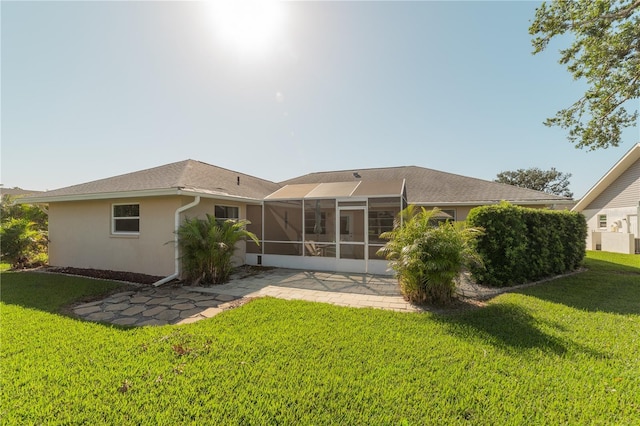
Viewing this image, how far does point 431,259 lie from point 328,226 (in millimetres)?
5615

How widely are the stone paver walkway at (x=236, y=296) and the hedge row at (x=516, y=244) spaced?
0.91 meters

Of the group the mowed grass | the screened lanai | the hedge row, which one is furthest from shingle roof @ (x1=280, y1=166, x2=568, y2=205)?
the mowed grass

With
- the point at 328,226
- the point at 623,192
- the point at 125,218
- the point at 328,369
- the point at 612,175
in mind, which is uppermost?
the point at 612,175

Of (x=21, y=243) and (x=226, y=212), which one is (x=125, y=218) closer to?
(x=226, y=212)

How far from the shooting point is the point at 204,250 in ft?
27.7

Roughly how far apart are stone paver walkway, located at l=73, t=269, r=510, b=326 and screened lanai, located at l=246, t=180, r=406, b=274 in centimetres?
122

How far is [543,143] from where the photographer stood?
14.6 meters

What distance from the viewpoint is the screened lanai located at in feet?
35.0

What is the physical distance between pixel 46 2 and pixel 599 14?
17601 millimetres

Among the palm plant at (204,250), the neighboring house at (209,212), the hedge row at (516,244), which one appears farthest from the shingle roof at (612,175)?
the palm plant at (204,250)

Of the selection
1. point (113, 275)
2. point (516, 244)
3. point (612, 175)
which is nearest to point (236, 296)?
point (113, 275)

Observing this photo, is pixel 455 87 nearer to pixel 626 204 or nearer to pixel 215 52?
pixel 215 52

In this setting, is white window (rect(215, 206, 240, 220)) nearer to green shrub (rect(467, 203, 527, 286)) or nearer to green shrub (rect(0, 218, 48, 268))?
green shrub (rect(0, 218, 48, 268))

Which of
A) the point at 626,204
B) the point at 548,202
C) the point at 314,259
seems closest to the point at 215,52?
the point at 314,259
